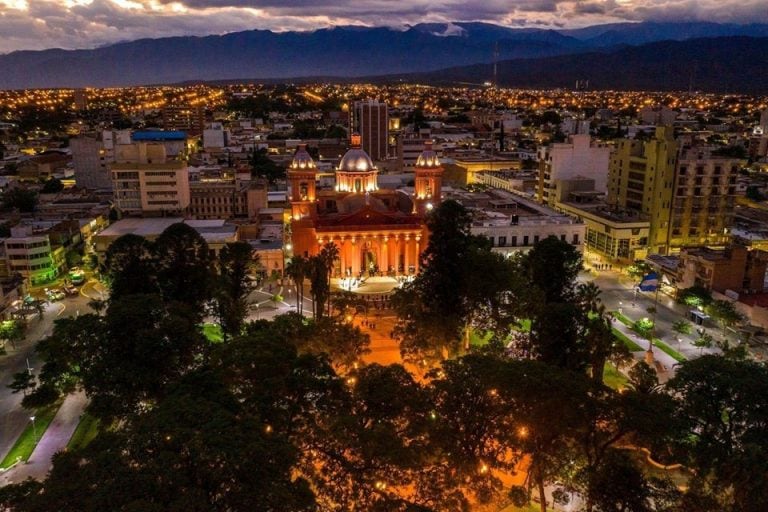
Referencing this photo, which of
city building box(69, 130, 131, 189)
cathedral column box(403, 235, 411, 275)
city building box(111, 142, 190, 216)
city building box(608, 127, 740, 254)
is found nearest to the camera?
cathedral column box(403, 235, 411, 275)

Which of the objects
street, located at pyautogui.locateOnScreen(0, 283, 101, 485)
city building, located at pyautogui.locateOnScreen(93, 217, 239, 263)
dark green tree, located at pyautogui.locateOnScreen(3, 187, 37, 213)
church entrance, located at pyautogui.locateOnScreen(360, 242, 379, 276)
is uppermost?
dark green tree, located at pyautogui.locateOnScreen(3, 187, 37, 213)

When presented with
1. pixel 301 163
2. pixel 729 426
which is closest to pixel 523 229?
pixel 301 163

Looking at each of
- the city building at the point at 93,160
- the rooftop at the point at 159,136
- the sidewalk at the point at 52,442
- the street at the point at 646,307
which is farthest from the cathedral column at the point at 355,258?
the rooftop at the point at 159,136

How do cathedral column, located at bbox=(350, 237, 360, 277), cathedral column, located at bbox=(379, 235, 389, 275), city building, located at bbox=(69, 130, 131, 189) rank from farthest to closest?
city building, located at bbox=(69, 130, 131, 189)
cathedral column, located at bbox=(379, 235, 389, 275)
cathedral column, located at bbox=(350, 237, 360, 277)

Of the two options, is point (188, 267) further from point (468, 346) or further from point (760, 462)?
point (760, 462)

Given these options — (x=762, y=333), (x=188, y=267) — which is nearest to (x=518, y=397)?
(x=188, y=267)

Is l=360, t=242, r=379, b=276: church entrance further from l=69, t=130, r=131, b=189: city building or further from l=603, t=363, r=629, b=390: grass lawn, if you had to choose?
l=69, t=130, r=131, b=189: city building

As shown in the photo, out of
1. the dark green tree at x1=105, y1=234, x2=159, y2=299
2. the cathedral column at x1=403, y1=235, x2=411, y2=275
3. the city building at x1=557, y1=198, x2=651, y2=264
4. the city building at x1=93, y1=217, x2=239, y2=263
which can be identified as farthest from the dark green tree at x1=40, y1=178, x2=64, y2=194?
the city building at x1=557, y1=198, x2=651, y2=264
